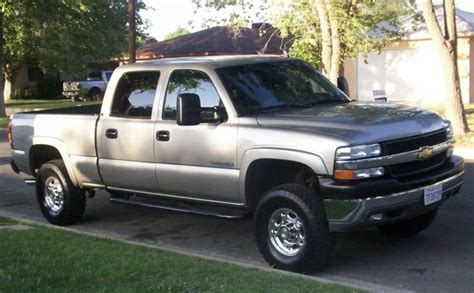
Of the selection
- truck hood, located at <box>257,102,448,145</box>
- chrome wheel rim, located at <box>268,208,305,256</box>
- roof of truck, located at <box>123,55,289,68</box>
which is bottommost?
chrome wheel rim, located at <box>268,208,305,256</box>

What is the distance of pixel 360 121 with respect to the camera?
579cm

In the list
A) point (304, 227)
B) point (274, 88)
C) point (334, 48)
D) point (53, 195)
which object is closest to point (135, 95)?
point (274, 88)

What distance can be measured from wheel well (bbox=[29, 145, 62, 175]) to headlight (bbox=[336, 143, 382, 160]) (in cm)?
424

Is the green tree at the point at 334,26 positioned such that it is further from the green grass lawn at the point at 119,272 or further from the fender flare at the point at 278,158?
the green grass lawn at the point at 119,272

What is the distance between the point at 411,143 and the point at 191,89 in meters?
2.34

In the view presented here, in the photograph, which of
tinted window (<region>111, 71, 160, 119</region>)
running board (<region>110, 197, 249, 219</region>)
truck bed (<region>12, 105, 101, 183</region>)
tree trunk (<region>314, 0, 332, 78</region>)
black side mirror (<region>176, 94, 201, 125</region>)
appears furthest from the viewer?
tree trunk (<region>314, 0, 332, 78</region>)

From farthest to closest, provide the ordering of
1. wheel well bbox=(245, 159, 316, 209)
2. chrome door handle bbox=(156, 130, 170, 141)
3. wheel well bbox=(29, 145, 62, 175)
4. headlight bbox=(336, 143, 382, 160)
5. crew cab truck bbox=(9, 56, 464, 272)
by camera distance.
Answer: wheel well bbox=(29, 145, 62, 175) → chrome door handle bbox=(156, 130, 170, 141) → wheel well bbox=(245, 159, 316, 209) → crew cab truck bbox=(9, 56, 464, 272) → headlight bbox=(336, 143, 382, 160)

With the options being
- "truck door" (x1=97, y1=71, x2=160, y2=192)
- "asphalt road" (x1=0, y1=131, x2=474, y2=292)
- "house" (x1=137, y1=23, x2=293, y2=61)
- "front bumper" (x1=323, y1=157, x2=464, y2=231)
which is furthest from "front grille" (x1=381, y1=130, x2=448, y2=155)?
"house" (x1=137, y1=23, x2=293, y2=61)

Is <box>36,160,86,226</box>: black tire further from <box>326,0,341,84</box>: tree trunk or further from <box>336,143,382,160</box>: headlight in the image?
<box>326,0,341,84</box>: tree trunk

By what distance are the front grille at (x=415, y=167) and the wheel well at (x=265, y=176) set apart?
31.6 inches

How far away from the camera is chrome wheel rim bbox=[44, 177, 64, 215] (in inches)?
324

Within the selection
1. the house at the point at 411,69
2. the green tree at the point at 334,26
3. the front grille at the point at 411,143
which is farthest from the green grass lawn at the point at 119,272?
the house at the point at 411,69

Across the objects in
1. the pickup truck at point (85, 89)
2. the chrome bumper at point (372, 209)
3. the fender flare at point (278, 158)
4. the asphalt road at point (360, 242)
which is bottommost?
the asphalt road at point (360, 242)

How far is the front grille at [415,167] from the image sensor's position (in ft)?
18.7
